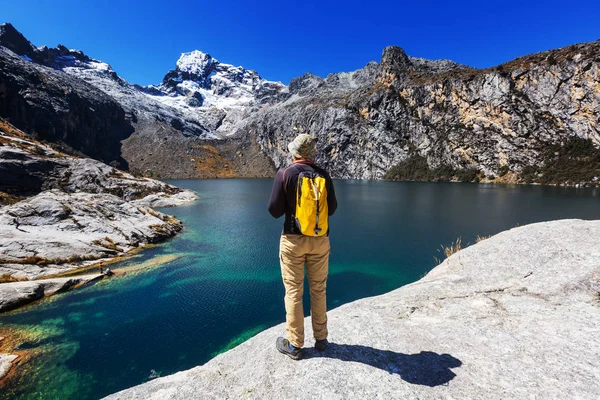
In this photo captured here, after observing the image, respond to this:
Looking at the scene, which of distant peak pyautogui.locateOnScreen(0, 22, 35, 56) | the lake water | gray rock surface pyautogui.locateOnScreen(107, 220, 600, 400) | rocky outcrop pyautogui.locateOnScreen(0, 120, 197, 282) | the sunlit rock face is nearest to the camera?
gray rock surface pyautogui.locateOnScreen(107, 220, 600, 400)

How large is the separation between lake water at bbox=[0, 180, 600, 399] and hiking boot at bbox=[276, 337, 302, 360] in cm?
64

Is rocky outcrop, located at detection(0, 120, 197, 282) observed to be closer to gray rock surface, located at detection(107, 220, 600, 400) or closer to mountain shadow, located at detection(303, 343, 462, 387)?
gray rock surface, located at detection(107, 220, 600, 400)

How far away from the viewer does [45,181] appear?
43.5 metres

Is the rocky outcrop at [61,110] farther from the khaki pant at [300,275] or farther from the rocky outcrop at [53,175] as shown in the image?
the khaki pant at [300,275]

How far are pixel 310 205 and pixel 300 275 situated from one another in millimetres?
1266

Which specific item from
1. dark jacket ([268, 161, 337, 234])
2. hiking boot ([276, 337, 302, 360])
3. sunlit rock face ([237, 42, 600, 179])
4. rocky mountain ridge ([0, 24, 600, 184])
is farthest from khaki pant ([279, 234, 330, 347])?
sunlit rock face ([237, 42, 600, 179])

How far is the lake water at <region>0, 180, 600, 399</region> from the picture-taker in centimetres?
1164

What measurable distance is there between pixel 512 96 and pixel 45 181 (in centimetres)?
16621

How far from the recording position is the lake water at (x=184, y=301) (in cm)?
1164

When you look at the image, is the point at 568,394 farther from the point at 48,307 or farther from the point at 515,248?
the point at 48,307

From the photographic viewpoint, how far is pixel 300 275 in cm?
508

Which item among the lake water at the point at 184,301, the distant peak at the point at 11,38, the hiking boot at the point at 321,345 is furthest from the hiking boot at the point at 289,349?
the distant peak at the point at 11,38

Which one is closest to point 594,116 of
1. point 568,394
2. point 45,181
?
point 568,394

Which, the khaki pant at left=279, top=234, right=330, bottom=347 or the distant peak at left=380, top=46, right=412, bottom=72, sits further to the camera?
the distant peak at left=380, top=46, right=412, bottom=72
